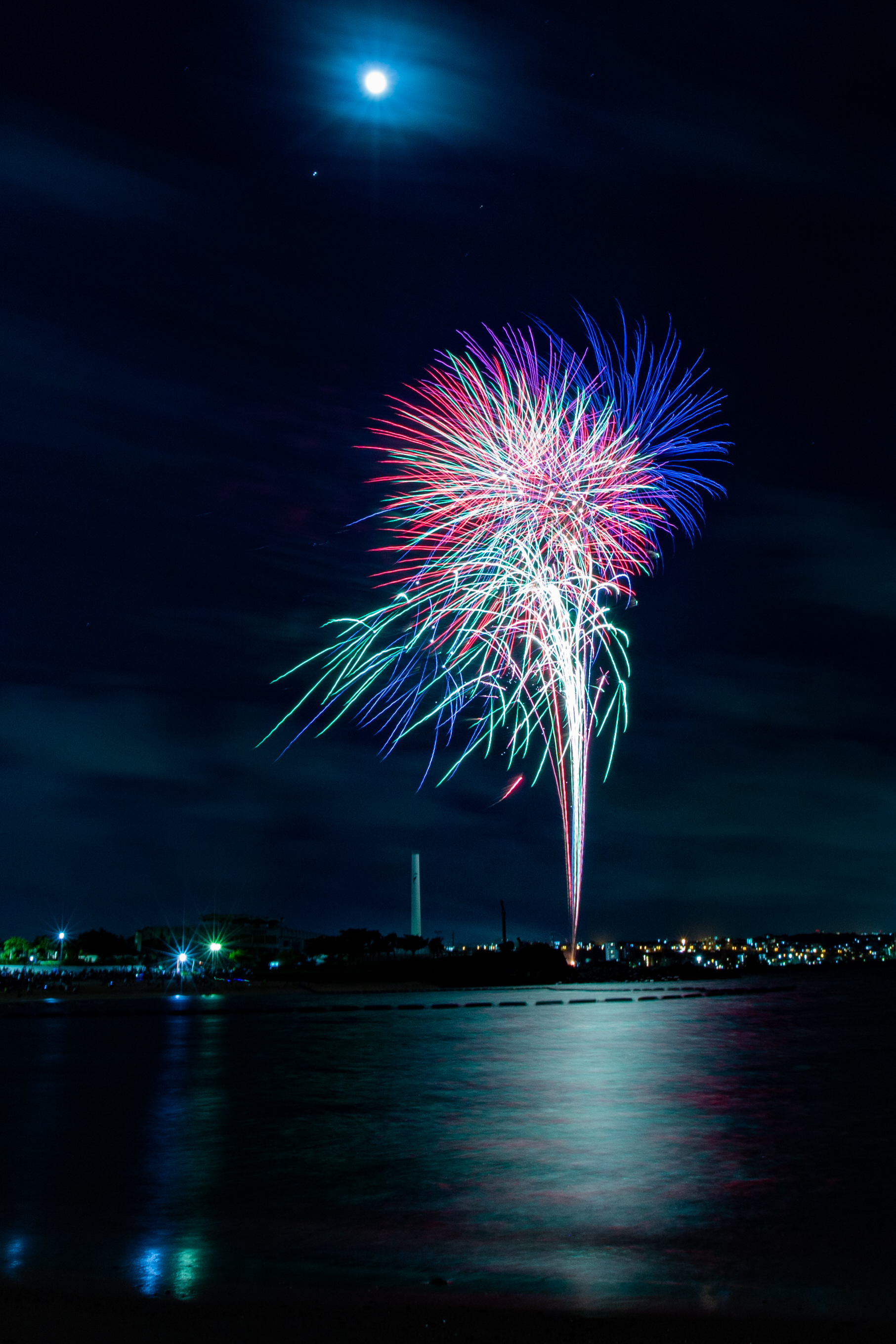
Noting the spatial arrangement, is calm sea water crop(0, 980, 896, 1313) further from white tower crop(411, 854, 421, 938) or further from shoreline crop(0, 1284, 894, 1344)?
white tower crop(411, 854, 421, 938)

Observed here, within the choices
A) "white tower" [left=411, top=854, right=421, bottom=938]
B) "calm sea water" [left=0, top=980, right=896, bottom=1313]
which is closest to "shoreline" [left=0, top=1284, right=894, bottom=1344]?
"calm sea water" [left=0, top=980, right=896, bottom=1313]

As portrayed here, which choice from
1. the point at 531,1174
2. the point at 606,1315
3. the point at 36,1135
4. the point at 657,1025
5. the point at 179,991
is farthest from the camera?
the point at 179,991

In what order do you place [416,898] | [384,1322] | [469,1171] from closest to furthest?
[384,1322], [469,1171], [416,898]

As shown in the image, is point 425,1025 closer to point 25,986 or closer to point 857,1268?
point 857,1268

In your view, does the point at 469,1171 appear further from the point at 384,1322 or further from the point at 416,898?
the point at 416,898

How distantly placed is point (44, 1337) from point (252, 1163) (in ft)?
21.2

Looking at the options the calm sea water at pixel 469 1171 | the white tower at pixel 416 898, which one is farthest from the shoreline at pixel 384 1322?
the white tower at pixel 416 898

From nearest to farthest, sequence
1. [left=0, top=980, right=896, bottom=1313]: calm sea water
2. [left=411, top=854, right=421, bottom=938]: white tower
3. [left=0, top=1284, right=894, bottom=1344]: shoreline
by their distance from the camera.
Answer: [left=0, top=1284, right=894, bottom=1344]: shoreline < [left=0, top=980, right=896, bottom=1313]: calm sea water < [left=411, top=854, right=421, bottom=938]: white tower

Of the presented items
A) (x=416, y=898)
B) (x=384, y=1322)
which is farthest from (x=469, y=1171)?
(x=416, y=898)

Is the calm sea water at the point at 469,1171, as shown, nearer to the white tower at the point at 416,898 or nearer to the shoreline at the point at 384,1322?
the shoreline at the point at 384,1322

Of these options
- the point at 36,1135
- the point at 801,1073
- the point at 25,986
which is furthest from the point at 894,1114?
the point at 25,986

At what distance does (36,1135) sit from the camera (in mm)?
14297

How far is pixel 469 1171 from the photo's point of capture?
449 inches

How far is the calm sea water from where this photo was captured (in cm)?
757
